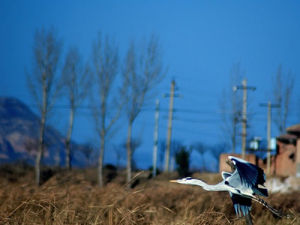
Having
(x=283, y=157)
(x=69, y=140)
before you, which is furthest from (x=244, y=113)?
(x=69, y=140)

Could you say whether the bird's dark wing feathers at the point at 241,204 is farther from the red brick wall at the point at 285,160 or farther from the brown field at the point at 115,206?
the red brick wall at the point at 285,160

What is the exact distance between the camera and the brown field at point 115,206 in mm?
7387

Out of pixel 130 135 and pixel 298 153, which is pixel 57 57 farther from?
pixel 298 153

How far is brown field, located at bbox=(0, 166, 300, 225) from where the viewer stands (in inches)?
291

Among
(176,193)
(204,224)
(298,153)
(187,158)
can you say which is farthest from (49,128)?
(204,224)

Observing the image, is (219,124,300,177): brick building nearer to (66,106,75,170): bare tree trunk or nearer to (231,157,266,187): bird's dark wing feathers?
(66,106,75,170): bare tree trunk

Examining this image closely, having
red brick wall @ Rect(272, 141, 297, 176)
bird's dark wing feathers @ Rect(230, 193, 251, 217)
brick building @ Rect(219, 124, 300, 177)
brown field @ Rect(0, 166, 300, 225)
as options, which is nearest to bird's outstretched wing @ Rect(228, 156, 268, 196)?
bird's dark wing feathers @ Rect(230, 193, 251, 217)

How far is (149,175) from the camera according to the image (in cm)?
3669

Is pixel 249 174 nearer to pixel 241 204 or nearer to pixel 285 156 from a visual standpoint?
pixel 241 204

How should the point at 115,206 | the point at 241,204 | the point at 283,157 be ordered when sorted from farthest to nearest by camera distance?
the point at 283,157
the point at 115,206
the point at 241,204

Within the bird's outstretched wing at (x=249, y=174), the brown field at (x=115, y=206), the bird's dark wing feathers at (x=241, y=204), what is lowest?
the brown field at (x=115, y=206)

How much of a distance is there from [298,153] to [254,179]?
22908mm

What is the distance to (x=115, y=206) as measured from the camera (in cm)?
878

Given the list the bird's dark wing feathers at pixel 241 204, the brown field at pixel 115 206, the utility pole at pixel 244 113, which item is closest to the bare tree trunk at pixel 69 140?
the utility pole at pixel 244 113
